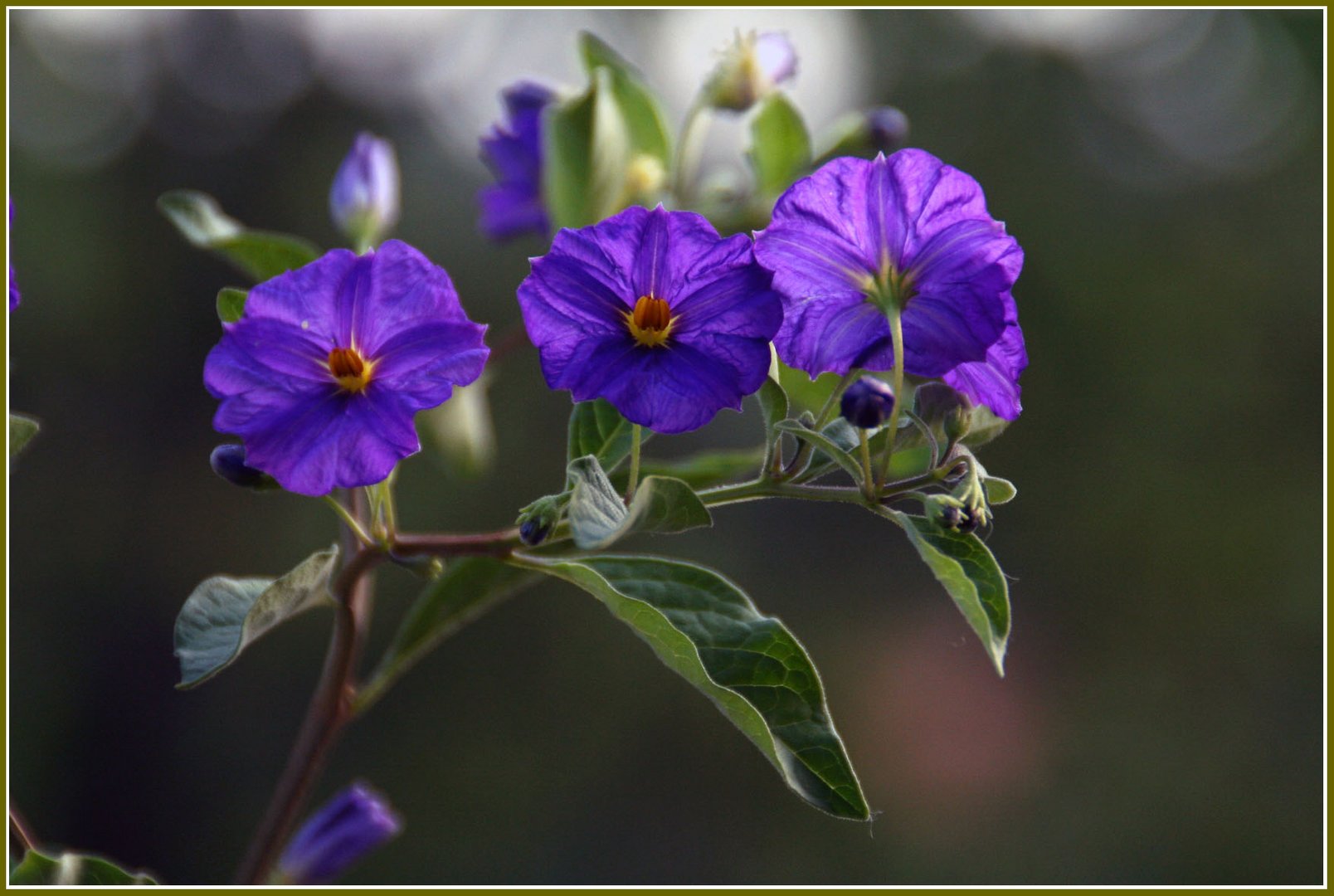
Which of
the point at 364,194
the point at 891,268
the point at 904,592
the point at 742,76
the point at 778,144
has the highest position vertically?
the point at 742,76

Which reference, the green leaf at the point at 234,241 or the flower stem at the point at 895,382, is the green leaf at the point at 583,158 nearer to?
the green leaf at the point at 234,241

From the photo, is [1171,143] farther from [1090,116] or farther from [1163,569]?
[1163,569]

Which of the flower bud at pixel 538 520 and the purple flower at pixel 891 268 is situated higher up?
the purple flower at pixel 891 268

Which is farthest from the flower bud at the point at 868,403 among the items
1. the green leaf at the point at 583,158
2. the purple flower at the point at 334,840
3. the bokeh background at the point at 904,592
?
the bokeh background at the point at 904,592

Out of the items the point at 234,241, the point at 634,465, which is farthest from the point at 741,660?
the point at 234,241

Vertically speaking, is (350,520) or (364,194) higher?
(364,194)

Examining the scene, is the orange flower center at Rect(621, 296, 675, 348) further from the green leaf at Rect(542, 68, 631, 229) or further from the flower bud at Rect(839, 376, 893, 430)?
the green leaf at Rect(542, 68, 631, 229)

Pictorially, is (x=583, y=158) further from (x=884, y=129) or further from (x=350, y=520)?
(x=350, y=520)

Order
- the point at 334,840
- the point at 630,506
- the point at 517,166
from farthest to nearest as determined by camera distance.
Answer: the point at 517,166 < the point at 334,840 < the point at 630,506
